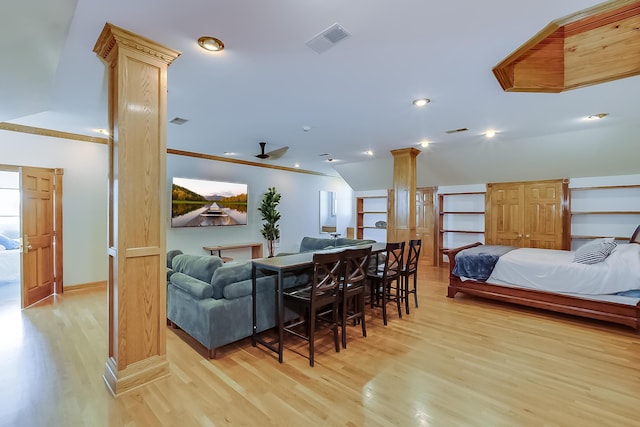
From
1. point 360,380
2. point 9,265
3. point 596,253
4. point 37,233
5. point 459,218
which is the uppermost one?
point 459,218

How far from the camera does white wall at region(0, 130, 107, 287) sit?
4.53 m

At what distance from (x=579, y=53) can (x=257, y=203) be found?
615 centimetres

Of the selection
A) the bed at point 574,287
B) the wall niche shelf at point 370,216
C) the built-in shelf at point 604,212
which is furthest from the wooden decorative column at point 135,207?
the built-in shelf at point 604,212

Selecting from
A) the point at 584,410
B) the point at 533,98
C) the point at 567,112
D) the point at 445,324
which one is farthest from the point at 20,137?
the point at 567,112

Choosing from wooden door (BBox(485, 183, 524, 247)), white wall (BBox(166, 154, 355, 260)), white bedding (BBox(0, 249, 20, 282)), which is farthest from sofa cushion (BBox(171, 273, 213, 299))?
wooden door (BBox(485, 183, 524, 247))

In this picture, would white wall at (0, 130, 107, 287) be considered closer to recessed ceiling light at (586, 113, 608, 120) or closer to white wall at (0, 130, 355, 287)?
white wall at (0, 130, 355, 287)

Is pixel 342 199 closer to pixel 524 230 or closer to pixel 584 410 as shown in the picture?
pixel 524 230

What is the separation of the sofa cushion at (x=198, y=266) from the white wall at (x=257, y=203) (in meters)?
2.69

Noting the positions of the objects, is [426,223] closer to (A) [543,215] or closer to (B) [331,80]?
(A) [543,215]

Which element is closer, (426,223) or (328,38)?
(328,38)

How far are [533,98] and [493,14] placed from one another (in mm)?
1789

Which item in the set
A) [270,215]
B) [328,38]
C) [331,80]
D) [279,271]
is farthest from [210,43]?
[270,215]

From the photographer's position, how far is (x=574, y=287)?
365 cm

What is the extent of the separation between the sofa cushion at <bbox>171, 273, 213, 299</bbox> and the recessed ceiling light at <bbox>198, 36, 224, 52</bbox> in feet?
6.64
